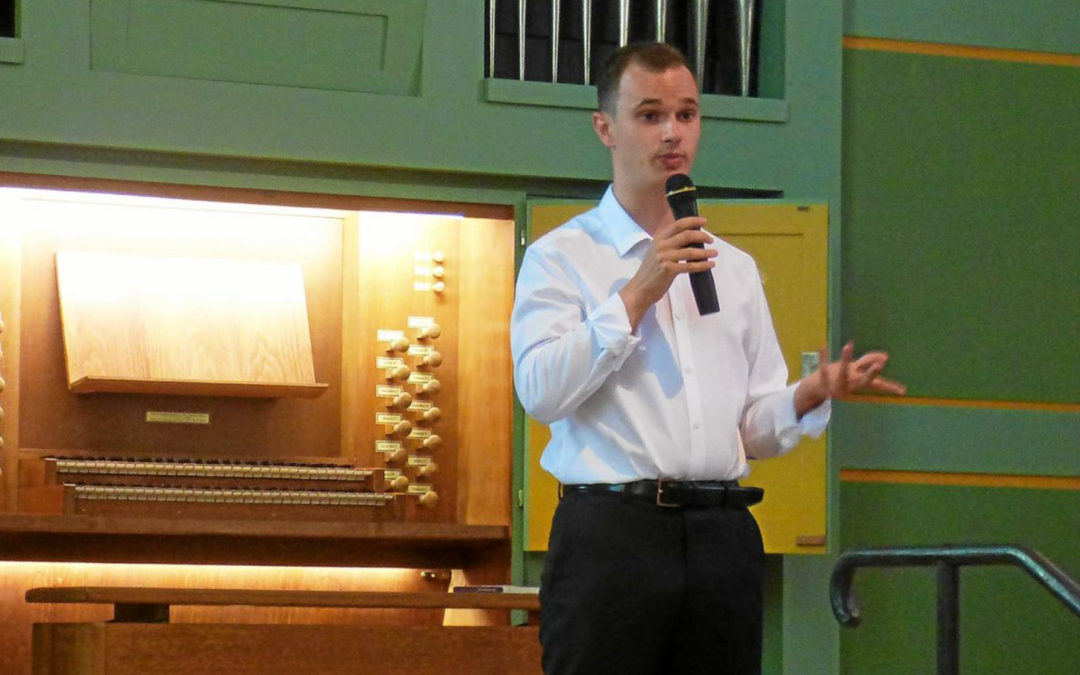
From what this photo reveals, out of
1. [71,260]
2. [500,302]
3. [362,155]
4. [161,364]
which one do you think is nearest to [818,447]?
[500,302]

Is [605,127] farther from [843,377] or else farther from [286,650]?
[286,650]

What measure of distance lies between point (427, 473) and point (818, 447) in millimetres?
1238

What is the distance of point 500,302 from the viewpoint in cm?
518

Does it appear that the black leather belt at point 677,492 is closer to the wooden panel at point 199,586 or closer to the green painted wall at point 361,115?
the wooden panel at point 199,586

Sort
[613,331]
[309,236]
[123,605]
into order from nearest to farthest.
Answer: [613,331] → [123,605] → [309,236]

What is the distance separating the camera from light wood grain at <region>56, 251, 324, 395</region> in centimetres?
482

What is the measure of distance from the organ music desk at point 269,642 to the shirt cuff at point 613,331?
1.84 meters

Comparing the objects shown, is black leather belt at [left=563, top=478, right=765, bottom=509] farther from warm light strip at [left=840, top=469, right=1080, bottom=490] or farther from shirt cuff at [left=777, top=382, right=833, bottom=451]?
warm light strip at [left=840, top=469, right=1080, bottom=490]

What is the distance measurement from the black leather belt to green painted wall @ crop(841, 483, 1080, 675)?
2.61 metres

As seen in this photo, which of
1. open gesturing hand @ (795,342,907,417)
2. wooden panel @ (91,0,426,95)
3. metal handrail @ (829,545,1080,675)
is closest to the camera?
metal handrail @ (829,545,1080,675)

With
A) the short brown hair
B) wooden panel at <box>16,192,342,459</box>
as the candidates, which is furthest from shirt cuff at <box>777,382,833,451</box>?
wooden panel at <box>16,192,342,459</box>

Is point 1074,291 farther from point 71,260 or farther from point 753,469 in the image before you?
point 71,260

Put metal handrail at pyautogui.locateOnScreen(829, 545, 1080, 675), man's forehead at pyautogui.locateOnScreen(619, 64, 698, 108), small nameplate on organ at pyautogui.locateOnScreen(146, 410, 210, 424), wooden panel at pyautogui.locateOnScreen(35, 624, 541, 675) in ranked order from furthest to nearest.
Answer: small nameplate on organ at pyautogui.locateOnScreen(146, 410, 210, 424), wooden panel at pyautogui.locateOnScreen(35, 624, 541, 675), man's forehead at pyautogui.locateOnScreen(619, 64, 698, 108), metal handrail at pyautogui.locateOnScreen(829, 545, 1080, 675)

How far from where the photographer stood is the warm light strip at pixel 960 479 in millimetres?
5227
